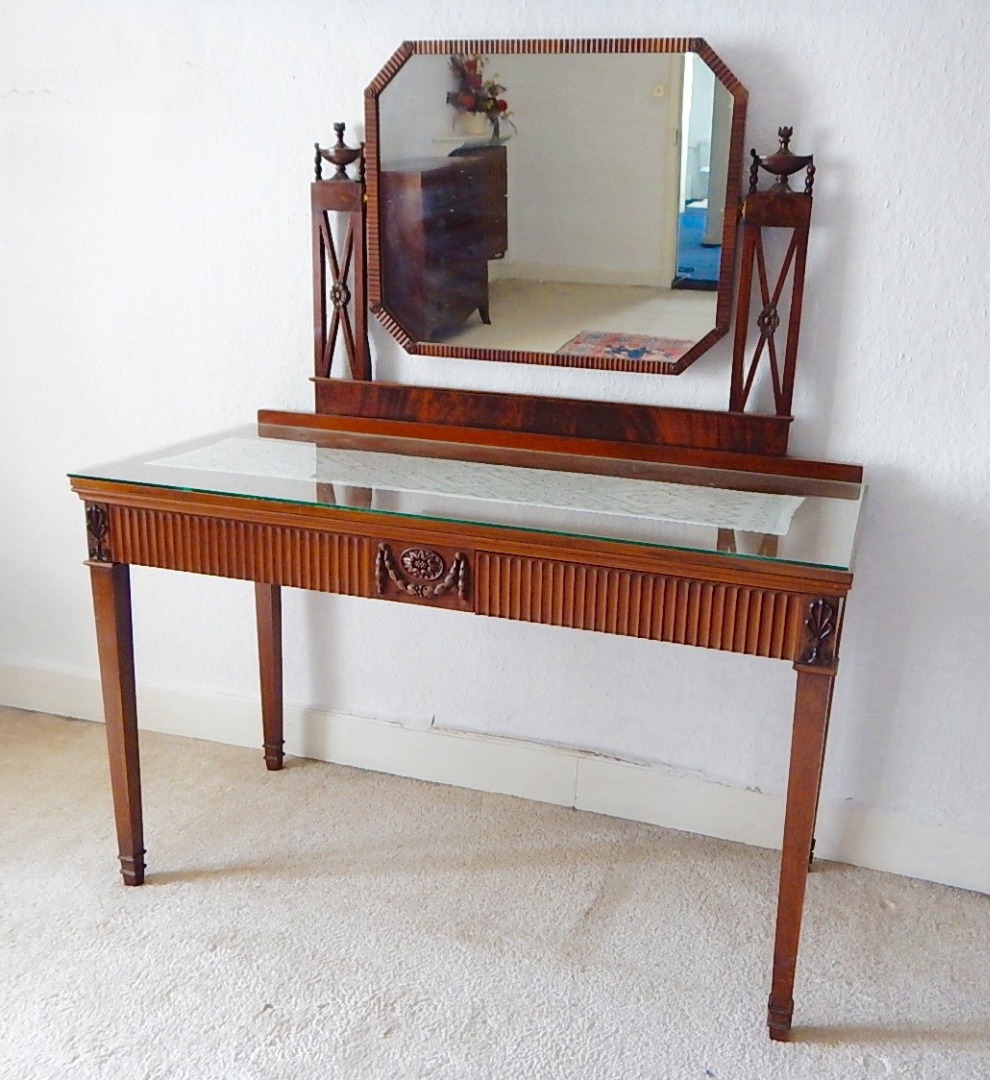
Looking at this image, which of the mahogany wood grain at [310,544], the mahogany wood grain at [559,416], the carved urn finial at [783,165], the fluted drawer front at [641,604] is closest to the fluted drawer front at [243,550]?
the mahogany wood grain at [310,544]

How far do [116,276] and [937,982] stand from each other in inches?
80.8

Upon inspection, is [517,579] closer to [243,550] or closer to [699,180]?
[243,550]

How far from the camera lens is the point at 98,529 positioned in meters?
1.87

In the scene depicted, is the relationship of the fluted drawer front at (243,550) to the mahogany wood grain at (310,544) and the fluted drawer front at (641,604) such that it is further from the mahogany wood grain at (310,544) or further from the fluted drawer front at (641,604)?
the fluted drawer front at (641,604)

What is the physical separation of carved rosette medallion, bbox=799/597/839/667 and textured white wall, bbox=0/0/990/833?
1.73 ft

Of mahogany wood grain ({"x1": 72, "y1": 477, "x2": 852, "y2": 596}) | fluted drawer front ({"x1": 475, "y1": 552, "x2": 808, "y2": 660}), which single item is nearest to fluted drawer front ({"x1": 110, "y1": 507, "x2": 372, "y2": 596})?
mahogany wood grain ({"x1": 72, "y1": 477, "x2": 852, "y2": 596})

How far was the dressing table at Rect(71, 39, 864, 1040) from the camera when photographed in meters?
1.57

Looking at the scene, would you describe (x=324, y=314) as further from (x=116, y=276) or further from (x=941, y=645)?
(x=941, y=645)

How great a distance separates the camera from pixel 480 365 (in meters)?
2.12

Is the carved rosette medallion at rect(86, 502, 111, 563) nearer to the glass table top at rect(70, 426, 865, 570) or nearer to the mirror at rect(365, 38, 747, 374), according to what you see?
the glass table top at rect(70, 426, 865, 570)

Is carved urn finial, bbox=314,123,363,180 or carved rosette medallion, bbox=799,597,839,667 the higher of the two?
carved urn finial, bbox=314,123,363,180

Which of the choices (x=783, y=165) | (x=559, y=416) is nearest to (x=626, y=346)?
(x=559, y=416)

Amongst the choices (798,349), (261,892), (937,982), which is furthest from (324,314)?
(937,982)

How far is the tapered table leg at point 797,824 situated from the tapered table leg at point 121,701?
1.11m
